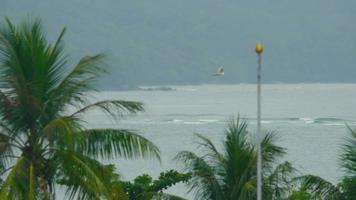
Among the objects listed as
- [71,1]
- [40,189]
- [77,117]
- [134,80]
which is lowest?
[40,189]

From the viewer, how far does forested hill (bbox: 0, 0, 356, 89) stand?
15612 centimetres

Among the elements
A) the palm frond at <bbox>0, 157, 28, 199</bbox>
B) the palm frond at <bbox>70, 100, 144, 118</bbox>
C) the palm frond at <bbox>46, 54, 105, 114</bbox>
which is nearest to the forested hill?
the palm frond at <bbox>46, 54, 105, 114</bbox>

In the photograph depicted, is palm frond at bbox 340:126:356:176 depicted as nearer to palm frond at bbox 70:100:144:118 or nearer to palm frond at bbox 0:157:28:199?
palm frond at bbox 70:100:144:118

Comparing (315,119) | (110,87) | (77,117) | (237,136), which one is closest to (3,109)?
(77,117)

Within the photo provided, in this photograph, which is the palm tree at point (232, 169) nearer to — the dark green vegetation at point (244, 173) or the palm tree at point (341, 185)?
the dark green vegetation at point (244, 173)

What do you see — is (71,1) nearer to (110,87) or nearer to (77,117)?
(110,87)

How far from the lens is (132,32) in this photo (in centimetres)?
17425

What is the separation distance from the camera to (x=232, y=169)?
15.9 meters

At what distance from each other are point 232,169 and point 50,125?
4624 millimetres

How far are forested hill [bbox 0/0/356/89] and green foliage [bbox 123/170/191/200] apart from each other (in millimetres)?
120781

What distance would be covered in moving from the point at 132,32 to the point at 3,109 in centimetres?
16216

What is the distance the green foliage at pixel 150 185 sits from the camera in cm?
1479

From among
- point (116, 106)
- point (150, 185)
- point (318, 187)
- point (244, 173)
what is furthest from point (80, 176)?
point (318, 187)

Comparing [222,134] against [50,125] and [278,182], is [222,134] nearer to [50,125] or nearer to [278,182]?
[278,182]
